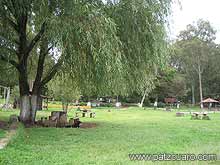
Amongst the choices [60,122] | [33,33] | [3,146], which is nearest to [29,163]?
[3,146]

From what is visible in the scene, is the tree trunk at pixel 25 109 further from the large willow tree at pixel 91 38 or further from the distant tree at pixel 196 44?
the distant tree at pixel 196 44

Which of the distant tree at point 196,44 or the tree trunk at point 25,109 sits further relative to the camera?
the distant tree at point 196,44

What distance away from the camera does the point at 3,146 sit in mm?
9945

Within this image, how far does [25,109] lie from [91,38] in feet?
23.6

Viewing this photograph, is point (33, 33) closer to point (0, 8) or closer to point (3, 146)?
point (0, 8)

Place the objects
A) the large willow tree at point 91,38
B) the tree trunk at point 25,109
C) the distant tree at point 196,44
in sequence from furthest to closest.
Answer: the distant tree at point 196,44 → the tree trunk at point 25,109 → the large willow tree at point 91,38

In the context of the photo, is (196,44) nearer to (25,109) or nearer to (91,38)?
(25,109)

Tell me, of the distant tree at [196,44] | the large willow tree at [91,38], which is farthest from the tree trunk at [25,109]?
the distant tree at [196,44]

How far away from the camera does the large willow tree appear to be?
517 inches

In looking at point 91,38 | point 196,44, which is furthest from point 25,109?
point 196,44

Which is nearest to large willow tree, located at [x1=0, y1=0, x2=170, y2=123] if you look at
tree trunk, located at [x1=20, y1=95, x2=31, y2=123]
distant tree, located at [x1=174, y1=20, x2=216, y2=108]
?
tree trunk, located at [x1=20, y1=95, x2=31, y2=123]

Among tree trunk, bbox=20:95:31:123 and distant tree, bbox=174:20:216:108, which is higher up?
distant tree, bbox=174:20:216:108

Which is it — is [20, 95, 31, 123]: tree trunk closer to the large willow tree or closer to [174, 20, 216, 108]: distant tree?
the large willow tree

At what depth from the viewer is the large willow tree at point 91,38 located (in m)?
13.1
